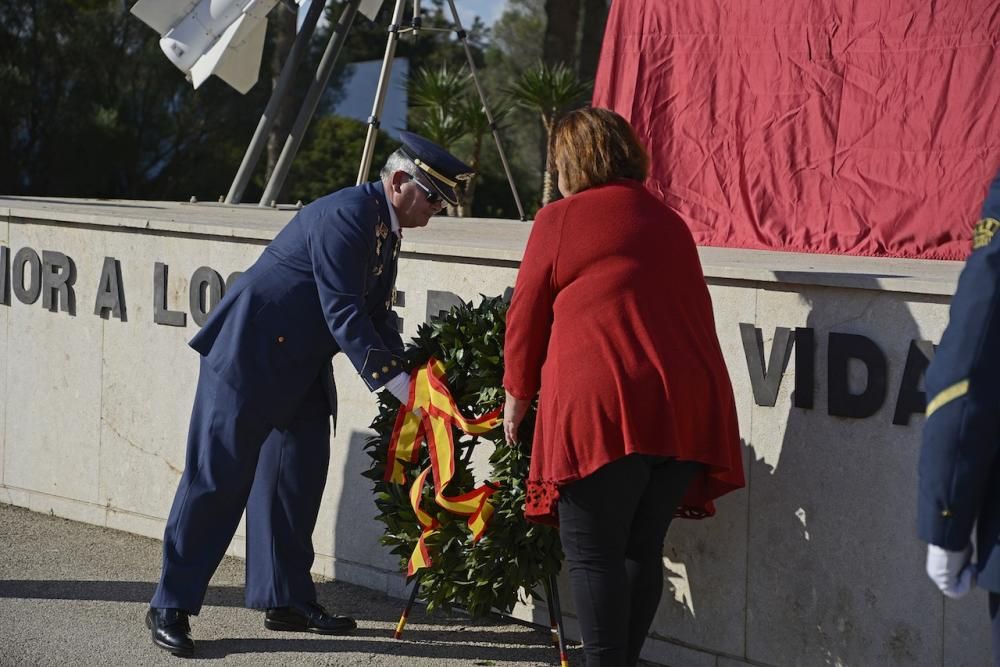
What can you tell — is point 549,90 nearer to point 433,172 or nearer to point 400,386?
point 433,172

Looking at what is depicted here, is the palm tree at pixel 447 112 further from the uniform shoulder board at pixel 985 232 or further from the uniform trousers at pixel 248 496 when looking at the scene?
the uniform shoulder board at pixel 985 232

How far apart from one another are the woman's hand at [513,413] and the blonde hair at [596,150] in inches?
27.3

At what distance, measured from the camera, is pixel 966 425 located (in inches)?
107

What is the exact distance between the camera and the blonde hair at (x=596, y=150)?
13.0 ft

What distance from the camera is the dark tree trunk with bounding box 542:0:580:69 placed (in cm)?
1827

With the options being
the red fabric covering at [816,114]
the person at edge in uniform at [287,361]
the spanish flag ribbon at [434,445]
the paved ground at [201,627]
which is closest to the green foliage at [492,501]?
the spanish flag ribbon at [434,445]

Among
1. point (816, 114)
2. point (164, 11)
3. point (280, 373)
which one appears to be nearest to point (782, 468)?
point (280, 373)

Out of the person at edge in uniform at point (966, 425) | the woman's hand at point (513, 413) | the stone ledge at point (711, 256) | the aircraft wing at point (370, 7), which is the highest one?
the aircraft wing at point (370, 7)

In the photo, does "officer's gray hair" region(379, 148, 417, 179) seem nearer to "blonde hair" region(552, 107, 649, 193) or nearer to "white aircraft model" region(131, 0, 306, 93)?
"blonde hair" region(552, 107, 649, 193)

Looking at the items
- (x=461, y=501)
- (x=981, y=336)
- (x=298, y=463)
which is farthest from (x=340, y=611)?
(x=981, y=336)

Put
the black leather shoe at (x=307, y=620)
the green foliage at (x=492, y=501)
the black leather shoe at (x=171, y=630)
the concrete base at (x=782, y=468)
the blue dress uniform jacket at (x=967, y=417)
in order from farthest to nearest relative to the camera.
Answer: the black leather shoe at (x=307, y=620) < the black leather shoe at (x=171, y=630) < the green foliage at (x=492, y=501) < the concrete base at (x=782, y=468) < the blue dress uniform jacket at (x=967, y=417)

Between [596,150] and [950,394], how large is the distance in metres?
1.53

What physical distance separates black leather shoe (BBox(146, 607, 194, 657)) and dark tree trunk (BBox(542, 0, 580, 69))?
14.1 metres

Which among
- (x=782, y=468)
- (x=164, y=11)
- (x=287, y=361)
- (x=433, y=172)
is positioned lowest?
(x=782, y=468)
